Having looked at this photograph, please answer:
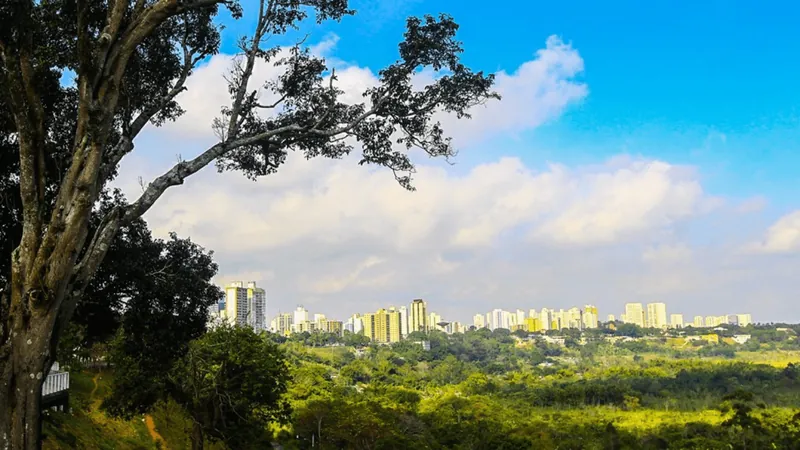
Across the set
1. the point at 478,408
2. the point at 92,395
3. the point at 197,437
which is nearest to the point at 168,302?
the point at 197,437

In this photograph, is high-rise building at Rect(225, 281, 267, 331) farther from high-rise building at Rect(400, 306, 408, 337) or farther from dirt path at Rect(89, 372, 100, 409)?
high-rise building at Rect(400, 306, 408, 337)

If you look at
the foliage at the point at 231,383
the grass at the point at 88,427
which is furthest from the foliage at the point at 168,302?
the grass at the point at 88,427

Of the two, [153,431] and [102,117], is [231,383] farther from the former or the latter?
[102,117]

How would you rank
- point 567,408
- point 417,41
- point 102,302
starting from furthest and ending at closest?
1. point 567,408
2. point 102,302
3. point 417,41

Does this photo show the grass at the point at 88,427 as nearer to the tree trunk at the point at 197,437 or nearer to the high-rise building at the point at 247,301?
the tree trunk at the point at 197,437

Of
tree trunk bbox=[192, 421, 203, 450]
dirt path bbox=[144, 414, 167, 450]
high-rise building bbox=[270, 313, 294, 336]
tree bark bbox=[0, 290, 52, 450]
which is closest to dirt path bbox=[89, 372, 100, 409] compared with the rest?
dirt path bbox=[144, 414, 167, 450]

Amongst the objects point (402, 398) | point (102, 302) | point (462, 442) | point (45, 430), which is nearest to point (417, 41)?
point (102, 302)

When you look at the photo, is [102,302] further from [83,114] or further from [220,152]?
[83,114]

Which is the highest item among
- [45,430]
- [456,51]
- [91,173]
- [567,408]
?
[456,51]
